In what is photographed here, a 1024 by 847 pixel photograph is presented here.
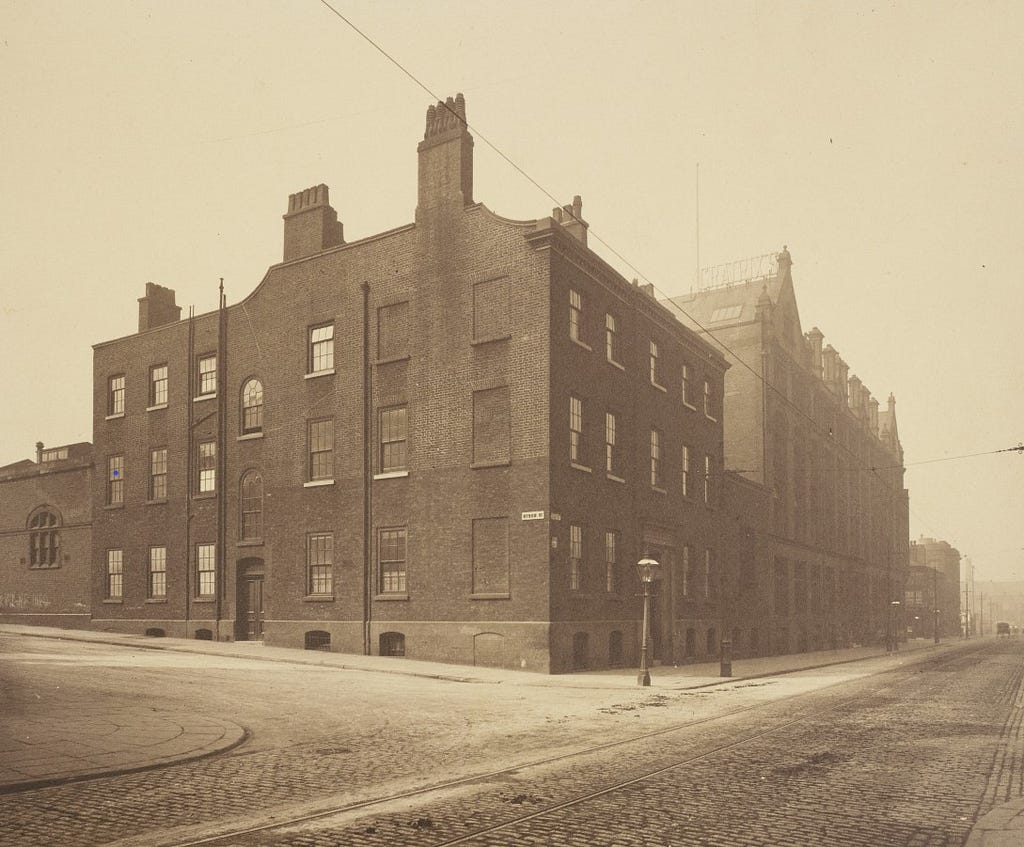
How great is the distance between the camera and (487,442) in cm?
2833

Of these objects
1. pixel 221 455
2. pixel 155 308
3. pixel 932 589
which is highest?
pixel 155 308

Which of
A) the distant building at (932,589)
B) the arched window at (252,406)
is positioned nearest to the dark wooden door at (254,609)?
the arched window at (252,406)

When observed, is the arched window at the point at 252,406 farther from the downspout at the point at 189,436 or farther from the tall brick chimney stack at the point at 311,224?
the tall brick chimney stack at the point at 311,224

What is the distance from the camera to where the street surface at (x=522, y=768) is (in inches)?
325

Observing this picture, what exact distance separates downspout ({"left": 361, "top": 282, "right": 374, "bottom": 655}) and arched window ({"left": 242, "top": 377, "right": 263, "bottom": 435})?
5.43 metres

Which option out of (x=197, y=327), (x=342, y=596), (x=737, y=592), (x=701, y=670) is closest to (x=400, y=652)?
(x=342, y=596)

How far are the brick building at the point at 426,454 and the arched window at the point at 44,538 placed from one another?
3.44m

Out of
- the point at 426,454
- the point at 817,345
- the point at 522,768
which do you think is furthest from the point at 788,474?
the point at 522,768

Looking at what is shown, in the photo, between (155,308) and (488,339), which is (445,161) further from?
(155,308)

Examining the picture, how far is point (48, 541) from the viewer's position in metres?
41.5

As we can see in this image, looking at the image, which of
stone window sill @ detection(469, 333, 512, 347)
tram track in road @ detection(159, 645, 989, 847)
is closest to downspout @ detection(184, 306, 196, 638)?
stone window sill @ detection(469, 333, 512, 347)

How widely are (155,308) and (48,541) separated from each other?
35.2 ft

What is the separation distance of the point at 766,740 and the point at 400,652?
1716 cm

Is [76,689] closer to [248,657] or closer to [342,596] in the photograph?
[248,657]
